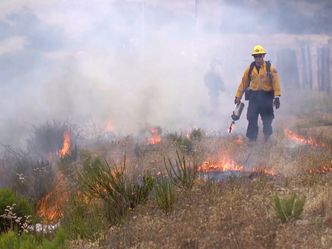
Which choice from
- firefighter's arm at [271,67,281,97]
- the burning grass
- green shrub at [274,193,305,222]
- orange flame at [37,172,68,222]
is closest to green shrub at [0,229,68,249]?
the burning grass

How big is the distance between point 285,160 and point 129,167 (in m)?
2.56

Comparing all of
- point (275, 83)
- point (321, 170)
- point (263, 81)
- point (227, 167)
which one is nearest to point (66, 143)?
point (263, 81)

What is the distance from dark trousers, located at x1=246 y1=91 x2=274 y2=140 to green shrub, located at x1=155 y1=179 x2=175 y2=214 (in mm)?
4936

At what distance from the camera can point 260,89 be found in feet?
32.9

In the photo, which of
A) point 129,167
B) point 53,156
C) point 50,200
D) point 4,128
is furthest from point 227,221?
point 4,128

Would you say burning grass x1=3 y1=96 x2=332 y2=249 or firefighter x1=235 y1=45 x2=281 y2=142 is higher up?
firefighter x1=235 y1=45 x2=281 y2=142

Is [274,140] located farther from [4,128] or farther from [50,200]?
[4,128]

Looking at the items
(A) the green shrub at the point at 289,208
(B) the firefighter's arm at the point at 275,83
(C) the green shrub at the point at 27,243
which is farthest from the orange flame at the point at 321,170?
(C) the green shrub at the point at 27,243

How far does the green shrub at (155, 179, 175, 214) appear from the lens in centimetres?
554

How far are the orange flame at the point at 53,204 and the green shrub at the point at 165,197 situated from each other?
131 cm

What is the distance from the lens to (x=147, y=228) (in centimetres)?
502

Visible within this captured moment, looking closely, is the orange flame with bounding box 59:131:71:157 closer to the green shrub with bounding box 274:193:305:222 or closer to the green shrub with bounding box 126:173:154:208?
the green shrub with bounding box 126:173:154:208

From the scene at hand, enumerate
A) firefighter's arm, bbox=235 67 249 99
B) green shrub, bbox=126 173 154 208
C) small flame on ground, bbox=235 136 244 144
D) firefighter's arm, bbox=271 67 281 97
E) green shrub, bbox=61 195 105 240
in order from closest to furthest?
green shrub, bbox=61 195 105 240 < green shrub, bbox=126 173 154 208 < firefighter's arm, bbox=271 67 281 97 < firefighter's arm, bbox=235 67 249 99 < small flame on ground, bbox=235 136 244 144

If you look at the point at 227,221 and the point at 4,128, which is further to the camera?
the point at 4,128
